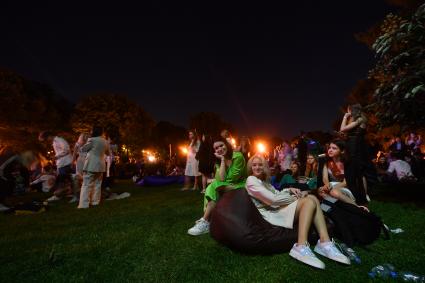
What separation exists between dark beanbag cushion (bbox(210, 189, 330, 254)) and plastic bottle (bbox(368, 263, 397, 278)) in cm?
100

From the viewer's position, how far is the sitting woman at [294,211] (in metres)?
3.68

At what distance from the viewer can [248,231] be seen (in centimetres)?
395

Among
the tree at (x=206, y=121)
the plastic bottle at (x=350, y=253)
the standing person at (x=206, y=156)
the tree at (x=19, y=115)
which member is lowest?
the plastic bottle at (x=350, y=253)

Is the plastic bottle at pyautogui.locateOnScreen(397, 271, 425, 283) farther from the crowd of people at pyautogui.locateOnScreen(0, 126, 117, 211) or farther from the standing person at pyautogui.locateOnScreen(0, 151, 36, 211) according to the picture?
the standing person at pyautogui.locateOnScreen(0, 151, 36, 211)

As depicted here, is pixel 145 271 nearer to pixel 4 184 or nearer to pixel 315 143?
pixel 4 184

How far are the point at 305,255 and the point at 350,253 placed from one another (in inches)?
26.9

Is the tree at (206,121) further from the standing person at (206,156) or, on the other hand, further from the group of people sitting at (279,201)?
the group of people sitting at (279,201)

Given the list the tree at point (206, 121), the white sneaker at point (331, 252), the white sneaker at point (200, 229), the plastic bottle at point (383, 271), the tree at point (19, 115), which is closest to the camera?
the plastic bottle at point (383, 271)

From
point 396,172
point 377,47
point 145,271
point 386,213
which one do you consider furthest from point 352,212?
point 396,172

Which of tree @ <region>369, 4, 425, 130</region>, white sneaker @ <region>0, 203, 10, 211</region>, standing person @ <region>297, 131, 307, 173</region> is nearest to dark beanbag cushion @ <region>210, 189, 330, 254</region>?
tree @ <region>369, 4, 425, 130</region>

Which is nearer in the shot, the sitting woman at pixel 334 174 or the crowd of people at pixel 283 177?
the crowd of people at pixel 283 177

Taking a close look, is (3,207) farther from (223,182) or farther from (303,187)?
(303,187)

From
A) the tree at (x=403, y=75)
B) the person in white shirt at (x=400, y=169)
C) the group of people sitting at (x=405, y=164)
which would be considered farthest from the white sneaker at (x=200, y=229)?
the person in white shirt at (x=400, y=169)

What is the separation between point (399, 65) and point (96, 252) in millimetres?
7992
